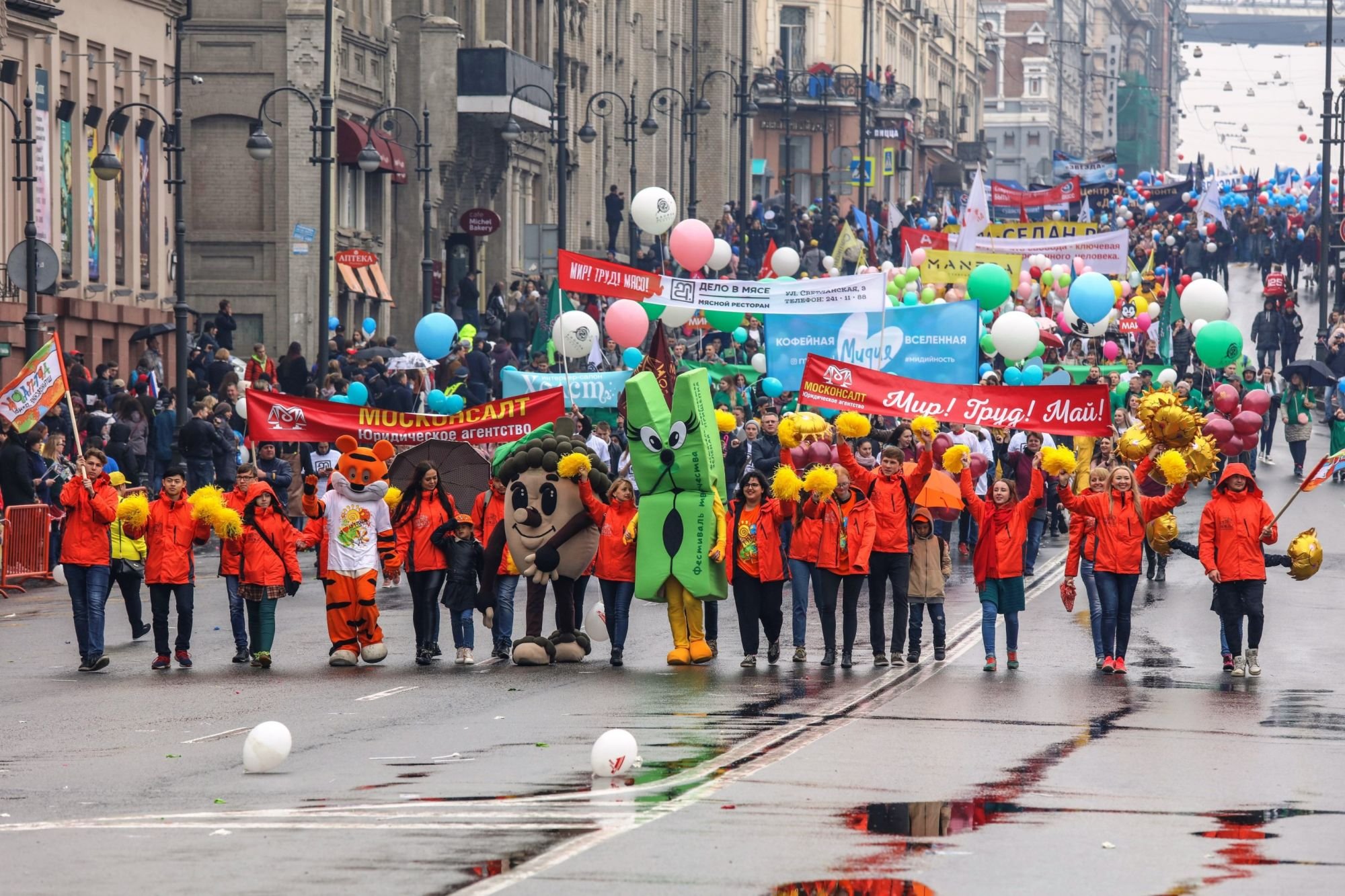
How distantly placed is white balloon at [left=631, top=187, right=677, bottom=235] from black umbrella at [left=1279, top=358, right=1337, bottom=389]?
880 cm

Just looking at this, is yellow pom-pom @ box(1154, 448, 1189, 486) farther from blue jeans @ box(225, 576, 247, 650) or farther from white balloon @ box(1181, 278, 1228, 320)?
white balloon @ box(1181, 278, 1228, 320)

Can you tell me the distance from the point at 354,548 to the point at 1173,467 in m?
5.36

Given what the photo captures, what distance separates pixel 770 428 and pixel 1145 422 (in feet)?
29.6

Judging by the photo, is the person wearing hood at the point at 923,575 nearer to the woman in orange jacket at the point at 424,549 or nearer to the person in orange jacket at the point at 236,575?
the woman in orange jacket at the point at 424,549

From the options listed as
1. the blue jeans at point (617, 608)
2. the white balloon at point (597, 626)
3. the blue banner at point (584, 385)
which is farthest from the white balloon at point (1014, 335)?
the blue jeans at point (617, 608)

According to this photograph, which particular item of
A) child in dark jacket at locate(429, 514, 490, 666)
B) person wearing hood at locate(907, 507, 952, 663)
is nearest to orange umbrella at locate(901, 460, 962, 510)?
person wearing hood at locate(907, 507, 952, 663)

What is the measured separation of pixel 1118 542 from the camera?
1616cm

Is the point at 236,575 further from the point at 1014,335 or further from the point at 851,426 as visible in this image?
the point at 1014,335

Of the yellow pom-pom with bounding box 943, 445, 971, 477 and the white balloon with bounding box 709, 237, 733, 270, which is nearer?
the yellow pom-pom with bounding box 943, 445, 971, 477

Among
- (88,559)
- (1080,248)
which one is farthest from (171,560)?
(1080,248)

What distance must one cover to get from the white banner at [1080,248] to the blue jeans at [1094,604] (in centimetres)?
2429

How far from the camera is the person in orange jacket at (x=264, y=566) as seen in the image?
16234mm

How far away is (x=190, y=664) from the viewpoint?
53.8ft

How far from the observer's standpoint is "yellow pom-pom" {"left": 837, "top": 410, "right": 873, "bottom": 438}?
643 inches
